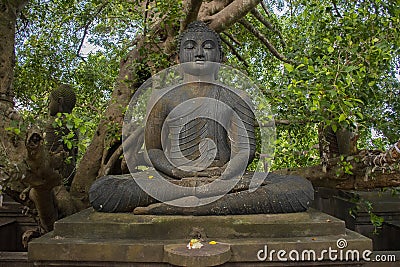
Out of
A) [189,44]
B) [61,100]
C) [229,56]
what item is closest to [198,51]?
[189,44]

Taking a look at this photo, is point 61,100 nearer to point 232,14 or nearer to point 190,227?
point 232,14

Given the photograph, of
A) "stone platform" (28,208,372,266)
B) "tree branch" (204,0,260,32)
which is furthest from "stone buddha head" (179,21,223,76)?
"stone platform" (28,208,372,266)

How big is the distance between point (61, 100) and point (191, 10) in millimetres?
2459

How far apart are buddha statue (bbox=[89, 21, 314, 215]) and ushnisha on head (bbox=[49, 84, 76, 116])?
7.66 feet

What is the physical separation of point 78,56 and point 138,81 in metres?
2.15

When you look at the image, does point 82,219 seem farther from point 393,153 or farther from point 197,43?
point 393,153

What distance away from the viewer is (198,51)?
14.8 feet

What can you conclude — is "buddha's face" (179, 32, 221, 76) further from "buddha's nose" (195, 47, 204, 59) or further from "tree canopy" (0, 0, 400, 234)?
"tree canopy" (0, 0, 400, 234)

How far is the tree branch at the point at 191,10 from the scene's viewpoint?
5031 millimetres

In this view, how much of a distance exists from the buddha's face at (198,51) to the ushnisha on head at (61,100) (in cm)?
261

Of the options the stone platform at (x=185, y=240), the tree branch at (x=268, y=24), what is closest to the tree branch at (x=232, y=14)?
the tree branch at (x=268, y=24)

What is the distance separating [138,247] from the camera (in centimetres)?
313

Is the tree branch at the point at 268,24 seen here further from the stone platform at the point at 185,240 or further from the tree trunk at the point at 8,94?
the stone platform at the point at 185,240

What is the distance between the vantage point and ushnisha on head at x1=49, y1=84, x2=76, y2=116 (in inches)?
253
